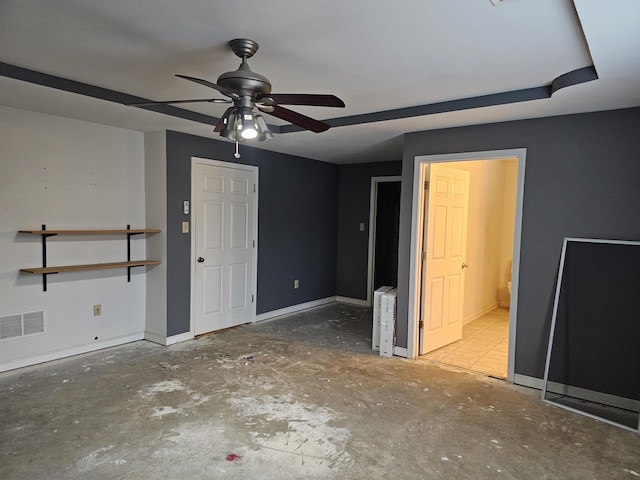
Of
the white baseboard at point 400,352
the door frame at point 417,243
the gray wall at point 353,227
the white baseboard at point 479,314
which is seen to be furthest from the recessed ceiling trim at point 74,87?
the white baseboard at point 479,314

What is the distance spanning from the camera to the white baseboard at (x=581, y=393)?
307 centimetres

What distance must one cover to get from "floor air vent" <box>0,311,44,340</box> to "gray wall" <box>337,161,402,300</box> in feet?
13.7

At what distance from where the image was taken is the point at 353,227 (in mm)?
6590

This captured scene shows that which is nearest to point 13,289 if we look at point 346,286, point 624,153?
point 346,286

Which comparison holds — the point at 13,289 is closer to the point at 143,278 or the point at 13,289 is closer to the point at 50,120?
the point at 143,278

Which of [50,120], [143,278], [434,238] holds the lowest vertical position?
[143,278]

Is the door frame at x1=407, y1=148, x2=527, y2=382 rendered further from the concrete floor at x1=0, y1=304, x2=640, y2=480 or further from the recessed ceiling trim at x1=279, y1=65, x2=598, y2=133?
the recessed ceiling trim at x1=279, y1=65, x2=598, y2=133

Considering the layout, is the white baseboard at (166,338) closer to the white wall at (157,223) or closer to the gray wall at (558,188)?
the white wall at (157,223)

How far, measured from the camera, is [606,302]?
123 inches

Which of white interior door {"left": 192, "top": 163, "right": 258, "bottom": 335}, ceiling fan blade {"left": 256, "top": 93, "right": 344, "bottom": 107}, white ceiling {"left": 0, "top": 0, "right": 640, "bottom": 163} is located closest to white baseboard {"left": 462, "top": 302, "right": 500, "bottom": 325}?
white interior door {"left": 192, "top": 163, "right": 258, "bottom": 335}

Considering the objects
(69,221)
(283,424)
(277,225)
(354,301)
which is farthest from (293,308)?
(283,424)

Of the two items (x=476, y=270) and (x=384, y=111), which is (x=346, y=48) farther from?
(x=476, y=270)

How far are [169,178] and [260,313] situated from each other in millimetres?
2130

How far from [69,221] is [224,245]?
1.61 m
